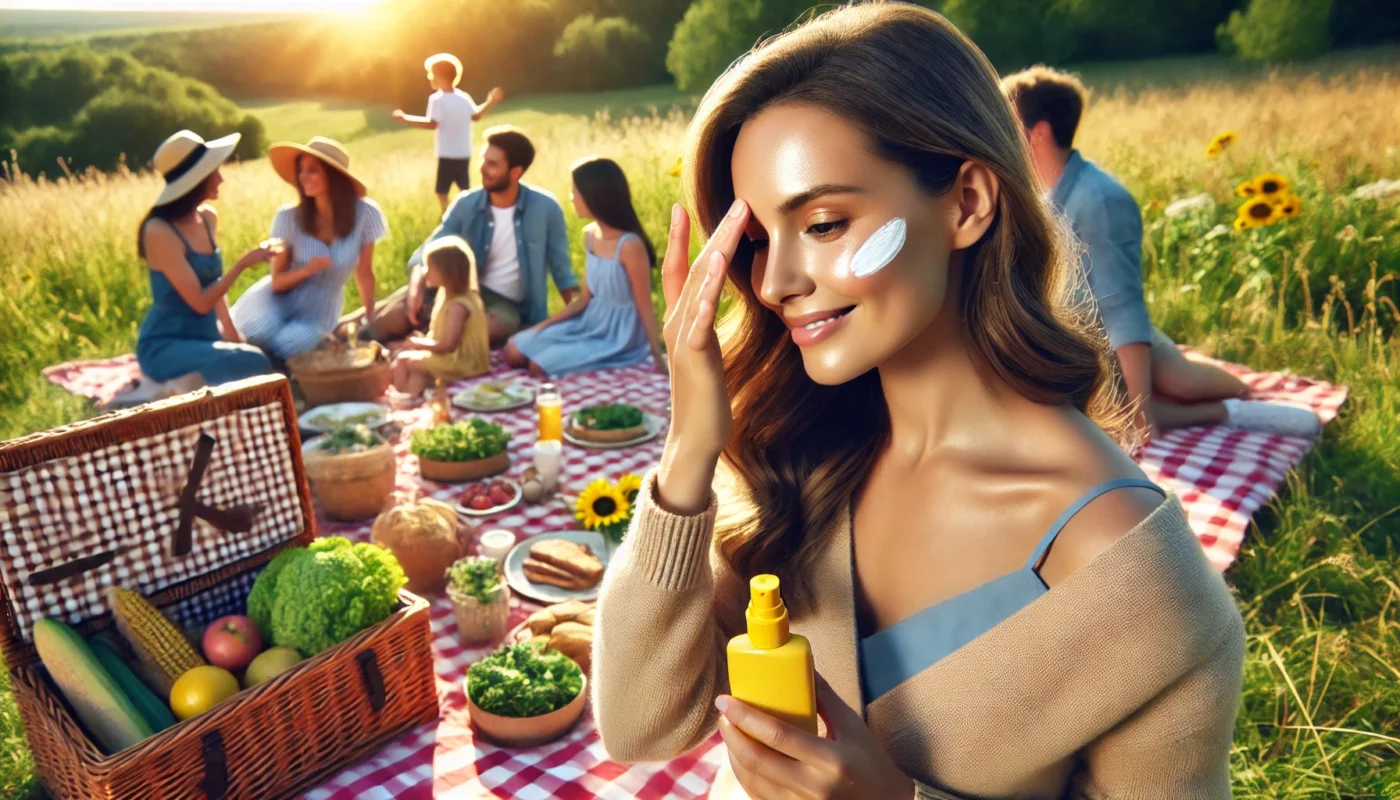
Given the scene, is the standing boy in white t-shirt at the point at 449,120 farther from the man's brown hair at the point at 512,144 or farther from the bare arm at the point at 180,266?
the bare arm at the point at 180,266

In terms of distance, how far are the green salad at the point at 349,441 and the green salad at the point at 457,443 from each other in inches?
11.6

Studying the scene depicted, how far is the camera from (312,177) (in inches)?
218

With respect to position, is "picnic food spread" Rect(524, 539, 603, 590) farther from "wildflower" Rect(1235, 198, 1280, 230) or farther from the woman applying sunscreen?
"wildflower" Rect(1235, 198, 1280, 230)

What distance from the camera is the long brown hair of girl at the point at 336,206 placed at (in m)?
5.62

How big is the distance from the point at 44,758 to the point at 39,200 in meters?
8.80

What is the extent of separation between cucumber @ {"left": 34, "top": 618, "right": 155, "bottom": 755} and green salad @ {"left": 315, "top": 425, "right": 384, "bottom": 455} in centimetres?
151

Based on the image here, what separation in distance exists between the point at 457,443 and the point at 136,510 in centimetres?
167

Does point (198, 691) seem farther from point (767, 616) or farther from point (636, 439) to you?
point (636, 439)

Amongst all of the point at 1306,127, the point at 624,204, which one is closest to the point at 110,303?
the point at 624,204

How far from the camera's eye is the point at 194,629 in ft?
7.48

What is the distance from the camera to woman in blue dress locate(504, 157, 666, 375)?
553cm

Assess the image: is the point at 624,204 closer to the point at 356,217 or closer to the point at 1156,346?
the point at 356,217

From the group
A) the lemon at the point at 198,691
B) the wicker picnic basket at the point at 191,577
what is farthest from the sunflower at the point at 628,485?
the lemon at the point at 198,691

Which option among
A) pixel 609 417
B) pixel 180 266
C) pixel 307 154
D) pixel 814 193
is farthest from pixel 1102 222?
pixel 180 266
